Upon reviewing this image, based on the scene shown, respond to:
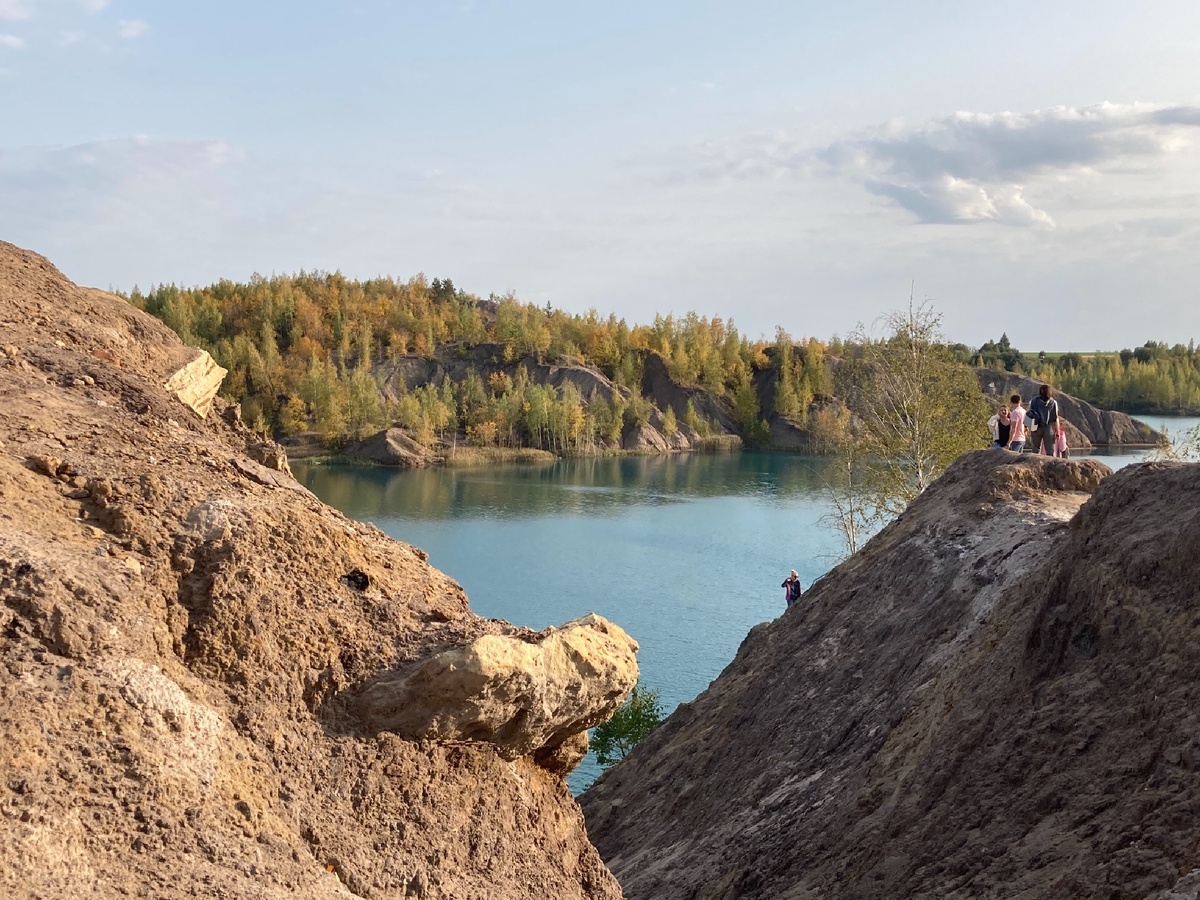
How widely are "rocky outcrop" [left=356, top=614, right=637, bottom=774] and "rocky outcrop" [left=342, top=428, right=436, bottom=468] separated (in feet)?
280

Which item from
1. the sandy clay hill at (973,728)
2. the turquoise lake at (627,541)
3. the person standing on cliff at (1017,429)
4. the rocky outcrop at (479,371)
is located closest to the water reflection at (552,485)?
the turquoise lake at (627,541)

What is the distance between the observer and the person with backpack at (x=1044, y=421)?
15867 mm

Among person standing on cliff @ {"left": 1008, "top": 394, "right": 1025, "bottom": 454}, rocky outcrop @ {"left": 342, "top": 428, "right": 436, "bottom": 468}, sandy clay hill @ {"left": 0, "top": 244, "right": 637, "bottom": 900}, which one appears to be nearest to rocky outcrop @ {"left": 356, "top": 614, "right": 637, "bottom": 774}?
sandy clay hill @ {"left": 0, "top": 244, "right": 637, "bottom": 900}

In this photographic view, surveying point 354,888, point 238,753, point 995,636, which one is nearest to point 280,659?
point 238,753

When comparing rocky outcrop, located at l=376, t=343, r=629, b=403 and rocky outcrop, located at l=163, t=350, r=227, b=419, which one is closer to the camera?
rocky outcrop, located at l=163, t=350, r=227, b=419

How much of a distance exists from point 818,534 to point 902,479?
23.4 metres

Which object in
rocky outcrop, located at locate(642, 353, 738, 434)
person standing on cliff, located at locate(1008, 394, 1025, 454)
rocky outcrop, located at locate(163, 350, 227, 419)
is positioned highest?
rocky outcrop, located at locate(642, 353, 738, 434)

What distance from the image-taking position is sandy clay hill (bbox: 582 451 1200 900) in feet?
24.4

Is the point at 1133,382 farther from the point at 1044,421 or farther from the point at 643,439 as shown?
the point at 1044,421

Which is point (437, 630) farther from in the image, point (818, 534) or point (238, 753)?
point (818, 534)

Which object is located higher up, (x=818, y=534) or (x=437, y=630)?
(x=437, y=630)

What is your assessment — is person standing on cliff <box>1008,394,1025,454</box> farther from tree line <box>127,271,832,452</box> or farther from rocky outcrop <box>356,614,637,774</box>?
tree line <box>127,271,832,452</box>

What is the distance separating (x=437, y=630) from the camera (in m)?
7.10

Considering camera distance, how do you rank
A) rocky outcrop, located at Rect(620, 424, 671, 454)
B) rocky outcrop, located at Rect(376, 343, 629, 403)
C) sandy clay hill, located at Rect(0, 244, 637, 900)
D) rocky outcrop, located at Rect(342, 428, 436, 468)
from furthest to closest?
rocky outcrop, located at Rect(376, 343, 629, 403) → rocky outcrop, located at Rect(620, 424, 671, 454) → rocky outcrop, located at Rect(342, 428, 436, 468) → sandy clay hill, located at Rect(0, 244, 637, 900)
